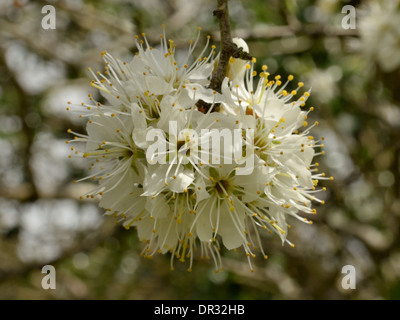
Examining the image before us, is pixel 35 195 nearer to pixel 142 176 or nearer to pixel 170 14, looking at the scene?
pixel 170 14

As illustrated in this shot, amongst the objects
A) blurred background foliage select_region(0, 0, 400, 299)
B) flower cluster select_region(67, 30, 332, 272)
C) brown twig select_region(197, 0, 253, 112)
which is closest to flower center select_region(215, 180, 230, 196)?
flower cluster select_region(67, 30, 332, 272)

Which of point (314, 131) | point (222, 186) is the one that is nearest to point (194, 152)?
point (222, 186)

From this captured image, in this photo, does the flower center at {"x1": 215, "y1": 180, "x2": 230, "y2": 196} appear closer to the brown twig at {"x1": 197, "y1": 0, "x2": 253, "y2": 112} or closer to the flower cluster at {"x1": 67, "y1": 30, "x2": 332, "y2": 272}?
the flower cluster at {"x1": 67, "y1": 30, "x2": 332, "y2": 272}

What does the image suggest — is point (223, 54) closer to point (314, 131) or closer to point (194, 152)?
point (194, 152)

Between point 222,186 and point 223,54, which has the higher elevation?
point 223,54

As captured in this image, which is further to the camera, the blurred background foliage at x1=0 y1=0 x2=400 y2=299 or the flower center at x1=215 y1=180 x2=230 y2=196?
the blurred background foliage at x1=0 y1=0 x2=400 y2=299

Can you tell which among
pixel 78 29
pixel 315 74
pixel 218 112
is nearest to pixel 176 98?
pixel 218 112
